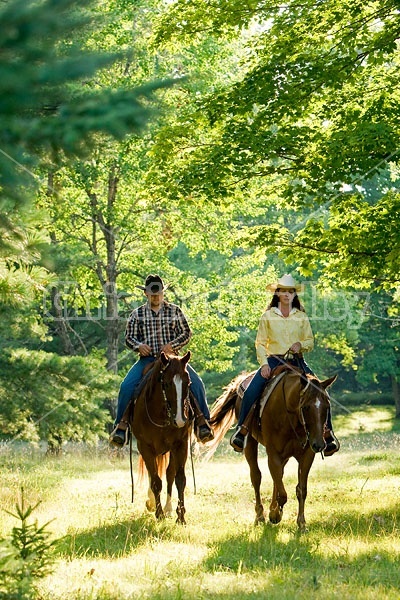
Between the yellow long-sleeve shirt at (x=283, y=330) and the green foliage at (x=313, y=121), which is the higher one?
the green foliage at (x=313, y=121)

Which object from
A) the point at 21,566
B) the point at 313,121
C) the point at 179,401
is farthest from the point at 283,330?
the point at 21,566

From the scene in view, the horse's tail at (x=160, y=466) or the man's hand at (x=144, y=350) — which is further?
the horse's tail at (x=160, y=466)

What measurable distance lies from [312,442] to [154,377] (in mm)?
2184

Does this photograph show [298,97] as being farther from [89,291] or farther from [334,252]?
[89,291]

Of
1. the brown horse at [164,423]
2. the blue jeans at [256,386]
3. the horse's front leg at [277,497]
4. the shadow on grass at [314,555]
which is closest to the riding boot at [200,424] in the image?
the brown horse at [164,423]

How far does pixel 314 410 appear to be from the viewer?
9.48 meters

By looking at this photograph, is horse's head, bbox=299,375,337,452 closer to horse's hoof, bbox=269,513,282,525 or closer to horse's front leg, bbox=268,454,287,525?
horse's front leg, bbox=268,454,287,525

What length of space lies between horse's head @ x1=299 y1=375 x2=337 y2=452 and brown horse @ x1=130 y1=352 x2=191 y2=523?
4.65 feet

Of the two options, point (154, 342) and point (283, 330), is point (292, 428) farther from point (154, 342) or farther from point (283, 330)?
point (154, 342)

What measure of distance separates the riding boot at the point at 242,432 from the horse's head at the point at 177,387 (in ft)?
3.69

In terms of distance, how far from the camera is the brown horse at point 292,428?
9516 millimetres

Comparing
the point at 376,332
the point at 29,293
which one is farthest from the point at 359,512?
the point at 376,332

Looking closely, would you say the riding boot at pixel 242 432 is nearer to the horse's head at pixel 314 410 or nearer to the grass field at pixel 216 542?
the grass field at pixel 216 542

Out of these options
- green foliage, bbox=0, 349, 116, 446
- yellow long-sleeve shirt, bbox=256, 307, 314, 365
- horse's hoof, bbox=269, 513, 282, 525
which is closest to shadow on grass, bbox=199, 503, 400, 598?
horse's hoof, bbox=269, 513, 282, 525
